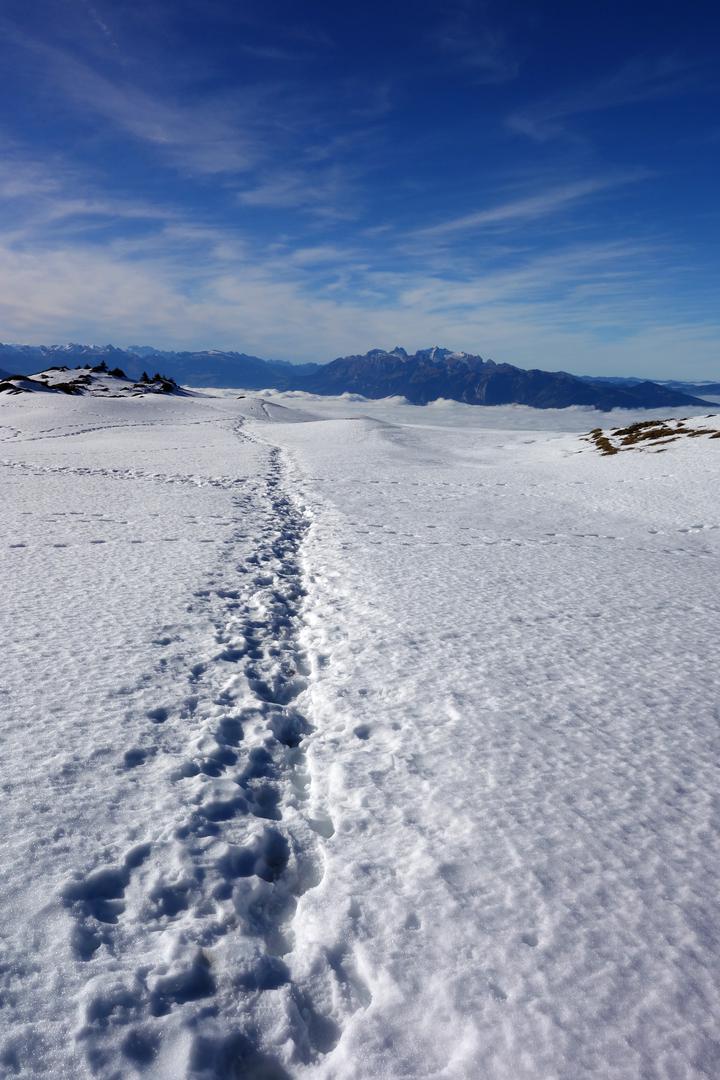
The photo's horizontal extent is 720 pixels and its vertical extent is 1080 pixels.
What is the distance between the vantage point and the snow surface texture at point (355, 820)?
320 centimetres

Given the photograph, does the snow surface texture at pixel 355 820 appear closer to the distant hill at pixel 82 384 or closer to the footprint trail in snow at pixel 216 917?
the footprint trail in snow at pixel 216 917

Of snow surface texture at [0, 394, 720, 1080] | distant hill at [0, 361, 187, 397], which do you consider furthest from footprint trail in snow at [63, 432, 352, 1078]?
distant hill at [0, 361, 187, 397]

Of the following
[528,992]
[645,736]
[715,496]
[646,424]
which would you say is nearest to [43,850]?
[528,992]

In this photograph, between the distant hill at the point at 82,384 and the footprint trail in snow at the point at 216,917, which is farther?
the distant hill at the point at 82,384

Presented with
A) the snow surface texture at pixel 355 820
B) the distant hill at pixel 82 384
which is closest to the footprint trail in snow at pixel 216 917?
the snow surface texture at pixel 355 820

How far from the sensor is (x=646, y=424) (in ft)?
145

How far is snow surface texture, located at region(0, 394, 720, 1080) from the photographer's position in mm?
3199

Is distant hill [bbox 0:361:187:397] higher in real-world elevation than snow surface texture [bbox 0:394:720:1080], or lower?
lower

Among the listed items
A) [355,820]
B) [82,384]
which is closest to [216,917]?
[355,820]

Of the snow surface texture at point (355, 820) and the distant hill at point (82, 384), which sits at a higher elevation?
the snow surface texture at point (355, 820)

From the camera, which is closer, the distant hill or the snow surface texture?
the snow surface texture

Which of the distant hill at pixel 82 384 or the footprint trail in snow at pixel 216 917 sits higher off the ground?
the footprint trail in snow at pixel 216 917

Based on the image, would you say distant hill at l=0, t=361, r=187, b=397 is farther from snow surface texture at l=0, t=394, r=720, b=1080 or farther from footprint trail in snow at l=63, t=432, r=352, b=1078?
footprint trail in snow at l=63, t=432, r=352, b=1078

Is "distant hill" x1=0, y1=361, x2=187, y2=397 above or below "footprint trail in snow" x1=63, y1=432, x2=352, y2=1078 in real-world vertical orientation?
below
